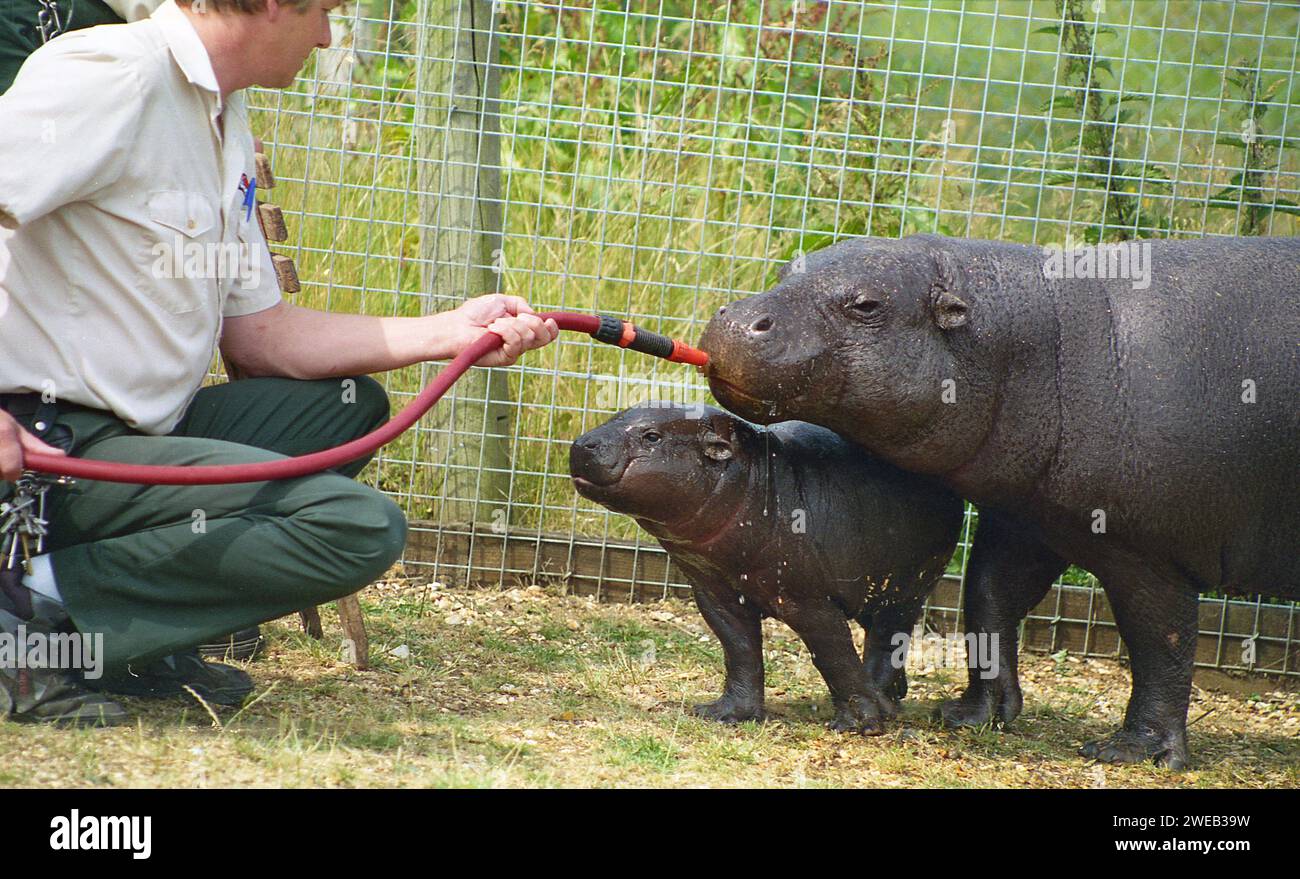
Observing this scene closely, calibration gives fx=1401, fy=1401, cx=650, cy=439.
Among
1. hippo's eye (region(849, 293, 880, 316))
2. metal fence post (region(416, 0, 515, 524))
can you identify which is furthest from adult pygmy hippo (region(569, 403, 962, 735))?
metal fence post (region(416, 0, 515, 524))

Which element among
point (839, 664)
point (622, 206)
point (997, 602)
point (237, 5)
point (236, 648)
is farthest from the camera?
point (622, 206)

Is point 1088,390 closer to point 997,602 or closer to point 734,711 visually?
point 997,602

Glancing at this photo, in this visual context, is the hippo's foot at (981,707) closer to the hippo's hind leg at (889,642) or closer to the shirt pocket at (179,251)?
the hippo's hind leg at (889,642)

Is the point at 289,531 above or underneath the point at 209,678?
above

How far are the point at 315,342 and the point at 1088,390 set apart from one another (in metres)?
2.08

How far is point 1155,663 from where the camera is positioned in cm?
394

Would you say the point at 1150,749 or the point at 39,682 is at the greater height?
the point at 39,682

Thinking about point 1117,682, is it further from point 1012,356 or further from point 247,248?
point 247,248

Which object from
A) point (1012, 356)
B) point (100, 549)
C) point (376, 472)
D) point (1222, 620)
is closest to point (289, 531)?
point (100, 549)

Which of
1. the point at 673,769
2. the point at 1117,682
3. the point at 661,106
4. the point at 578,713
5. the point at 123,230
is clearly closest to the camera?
the point at 123,230

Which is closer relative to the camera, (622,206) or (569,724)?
(569,724)

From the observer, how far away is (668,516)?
3766 millimetres

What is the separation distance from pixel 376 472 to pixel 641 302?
52.5 inches

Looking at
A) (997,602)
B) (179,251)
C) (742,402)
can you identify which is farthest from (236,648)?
(997,602)
